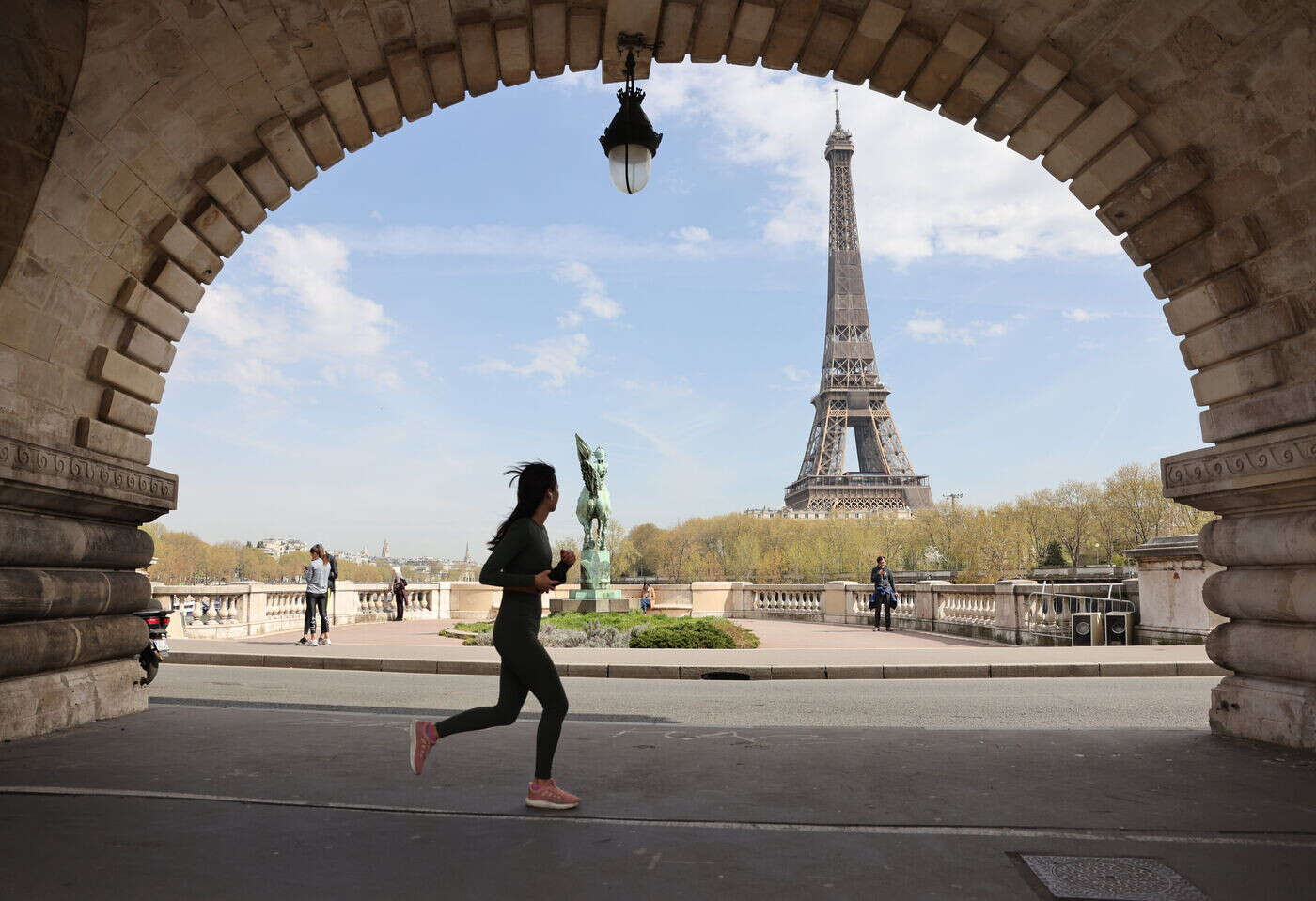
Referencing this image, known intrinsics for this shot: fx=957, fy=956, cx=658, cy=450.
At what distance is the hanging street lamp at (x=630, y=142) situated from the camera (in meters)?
7.25

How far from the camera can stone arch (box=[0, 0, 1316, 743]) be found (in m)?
5.98

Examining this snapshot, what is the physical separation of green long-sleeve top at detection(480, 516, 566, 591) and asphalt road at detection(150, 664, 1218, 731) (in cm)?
387

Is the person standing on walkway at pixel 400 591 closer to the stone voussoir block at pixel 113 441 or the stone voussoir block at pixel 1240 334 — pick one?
the stone voussoir block at pixel 113 441

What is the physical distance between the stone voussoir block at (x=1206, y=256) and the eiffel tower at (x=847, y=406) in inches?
3509

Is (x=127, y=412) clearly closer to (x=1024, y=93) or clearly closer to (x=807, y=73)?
(x=807, y=73)

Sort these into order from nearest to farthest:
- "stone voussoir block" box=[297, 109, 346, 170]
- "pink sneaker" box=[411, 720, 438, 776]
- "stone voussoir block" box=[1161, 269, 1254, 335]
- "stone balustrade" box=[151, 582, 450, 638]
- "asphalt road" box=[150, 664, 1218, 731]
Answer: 1. "pink sneaker" box=[411, 720, 438, 776]
2. "stone voussoir block" box=[1161, 269, 1254, 335]
3. "stone voussoir block" box=[297, 109, 346, 170]
4. "asphalt road" box=[150, 664, 1218, 731]
5. "stone balustrade" box=[151, 582, 450, 638]

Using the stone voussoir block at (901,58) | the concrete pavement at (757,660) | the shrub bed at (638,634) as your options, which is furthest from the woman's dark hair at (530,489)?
the shrub bed at (638,634)

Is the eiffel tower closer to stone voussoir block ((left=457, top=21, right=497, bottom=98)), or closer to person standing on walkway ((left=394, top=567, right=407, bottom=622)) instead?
person standing on walkway ((left=394, top=567, right=407, bottom=622))

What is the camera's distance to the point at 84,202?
20.5ft

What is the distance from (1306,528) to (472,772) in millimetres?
5350

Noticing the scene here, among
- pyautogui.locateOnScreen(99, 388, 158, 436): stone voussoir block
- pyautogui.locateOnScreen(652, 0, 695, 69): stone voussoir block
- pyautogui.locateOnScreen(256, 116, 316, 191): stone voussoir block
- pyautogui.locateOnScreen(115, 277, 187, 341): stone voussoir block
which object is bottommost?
pyautogui.locateOnScreen(99, 388, 158, 436): stone voussoir block

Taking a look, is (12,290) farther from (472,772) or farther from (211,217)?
(472,772)

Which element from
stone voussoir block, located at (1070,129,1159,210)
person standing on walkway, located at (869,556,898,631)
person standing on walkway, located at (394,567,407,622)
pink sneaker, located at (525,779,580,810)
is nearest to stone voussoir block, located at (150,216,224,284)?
pink sneaker, located at (525,779,580,810)

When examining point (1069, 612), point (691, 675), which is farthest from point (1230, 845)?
point (1069, 612)
